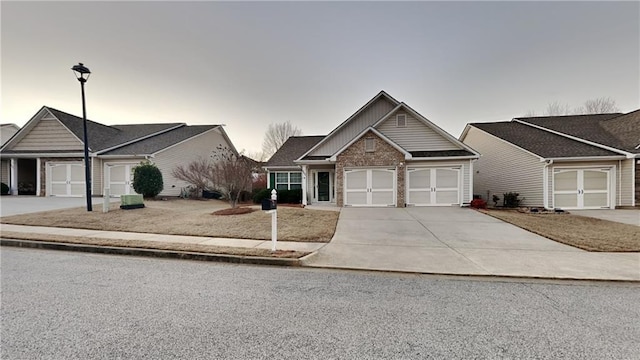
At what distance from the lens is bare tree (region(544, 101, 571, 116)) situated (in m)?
33.5

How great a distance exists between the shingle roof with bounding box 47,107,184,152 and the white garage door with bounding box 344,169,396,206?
1859 cm

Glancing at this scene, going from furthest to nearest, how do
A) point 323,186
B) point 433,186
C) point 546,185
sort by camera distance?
point 323,186, point 433,186, point 546,185

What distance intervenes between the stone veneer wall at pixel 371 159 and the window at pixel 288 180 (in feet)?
14.2

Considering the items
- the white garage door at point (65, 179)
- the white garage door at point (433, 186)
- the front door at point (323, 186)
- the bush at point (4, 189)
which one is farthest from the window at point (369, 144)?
the bush at point (4, 189)

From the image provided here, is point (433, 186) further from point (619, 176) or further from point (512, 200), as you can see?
point (619, 176)

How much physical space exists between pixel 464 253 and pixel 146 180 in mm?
17933

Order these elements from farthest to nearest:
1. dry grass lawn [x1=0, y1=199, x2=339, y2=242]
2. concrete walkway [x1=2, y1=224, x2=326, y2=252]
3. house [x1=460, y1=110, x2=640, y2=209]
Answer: house [x1=460, y1=110, x2=640, y2=209] < dry grass lawn [x1=0, y1=199, x2=339, y2=242] < concrete walkway [x1=2, y1=224, x2=326, y2=252]

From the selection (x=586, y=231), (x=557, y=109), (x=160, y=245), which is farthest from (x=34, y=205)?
(x=557, y=109)

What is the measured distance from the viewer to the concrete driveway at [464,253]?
521 cm

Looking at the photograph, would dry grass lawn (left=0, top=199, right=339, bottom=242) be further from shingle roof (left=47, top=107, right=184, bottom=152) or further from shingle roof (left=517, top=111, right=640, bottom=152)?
shingle roof (left=517, top=111, right=640, bottom=152)

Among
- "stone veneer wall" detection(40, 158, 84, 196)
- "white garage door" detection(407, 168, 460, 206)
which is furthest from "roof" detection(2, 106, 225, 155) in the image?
"white garage door" detection(407, 168, 460, 206)

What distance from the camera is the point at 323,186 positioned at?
58.4 feet

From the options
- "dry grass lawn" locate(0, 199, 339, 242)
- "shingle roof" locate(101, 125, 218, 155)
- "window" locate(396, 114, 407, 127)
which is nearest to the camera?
"dry grass lawn" locate(0, 199, 339, 242)

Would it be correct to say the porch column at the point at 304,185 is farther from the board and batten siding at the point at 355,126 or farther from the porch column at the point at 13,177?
the porch column at the point at 13,177
